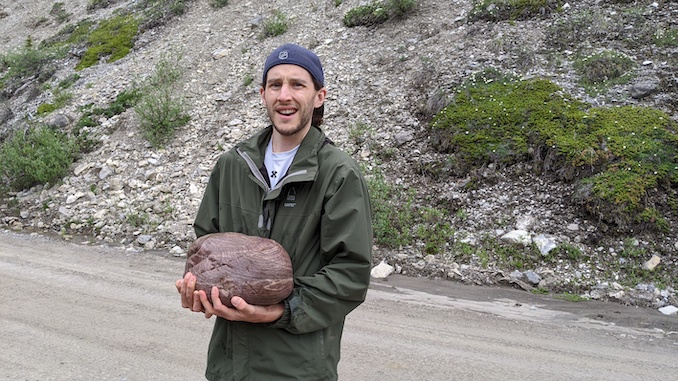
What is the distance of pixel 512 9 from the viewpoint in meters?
12.3

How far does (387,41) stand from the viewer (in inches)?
522

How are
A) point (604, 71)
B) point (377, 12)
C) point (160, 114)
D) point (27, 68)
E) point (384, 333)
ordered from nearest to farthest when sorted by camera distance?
point (384, 333), point (604, 71), point (160, 114), point (377, 12), point (27, 68)

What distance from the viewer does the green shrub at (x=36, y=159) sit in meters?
11.2

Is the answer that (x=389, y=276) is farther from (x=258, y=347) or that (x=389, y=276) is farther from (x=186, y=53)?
(x=186, y=53)

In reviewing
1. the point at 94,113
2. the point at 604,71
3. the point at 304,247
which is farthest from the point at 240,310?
the point at 94,113

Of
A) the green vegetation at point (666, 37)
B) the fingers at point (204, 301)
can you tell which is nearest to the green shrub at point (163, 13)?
the green vegetation at point (666, 37)

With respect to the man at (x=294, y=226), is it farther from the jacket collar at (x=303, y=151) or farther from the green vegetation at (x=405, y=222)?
the green vegetation at (x=405, y=222)

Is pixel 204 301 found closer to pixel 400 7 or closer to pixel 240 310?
pixel 240 310

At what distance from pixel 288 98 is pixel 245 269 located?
71 centimetres

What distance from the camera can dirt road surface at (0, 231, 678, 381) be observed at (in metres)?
4.67

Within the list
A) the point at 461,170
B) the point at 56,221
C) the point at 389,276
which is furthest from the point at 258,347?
the point at 56,221

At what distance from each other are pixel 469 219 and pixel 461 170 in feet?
3.84

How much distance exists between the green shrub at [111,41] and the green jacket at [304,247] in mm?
15763

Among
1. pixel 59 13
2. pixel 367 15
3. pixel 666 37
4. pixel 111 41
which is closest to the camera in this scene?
pixel 666 37
